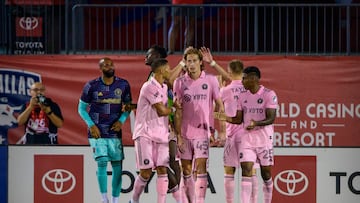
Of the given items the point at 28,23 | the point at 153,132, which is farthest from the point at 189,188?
the point at 28,23

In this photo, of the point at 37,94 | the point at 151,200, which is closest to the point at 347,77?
the point at 151,200

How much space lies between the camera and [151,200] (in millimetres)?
18453

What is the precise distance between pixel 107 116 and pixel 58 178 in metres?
2.20

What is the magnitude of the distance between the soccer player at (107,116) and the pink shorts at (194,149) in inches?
37.8

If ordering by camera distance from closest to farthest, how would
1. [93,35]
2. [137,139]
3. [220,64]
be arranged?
[137,139]
[220,64]
[93,35]

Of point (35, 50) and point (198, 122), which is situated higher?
point (35, 50)

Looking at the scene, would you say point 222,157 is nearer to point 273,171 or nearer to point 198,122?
point 273,171

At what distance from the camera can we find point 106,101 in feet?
54.9

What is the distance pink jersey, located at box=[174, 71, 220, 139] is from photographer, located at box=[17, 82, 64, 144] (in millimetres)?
2694

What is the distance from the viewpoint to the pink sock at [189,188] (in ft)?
53.7

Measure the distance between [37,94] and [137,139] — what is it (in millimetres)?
2705

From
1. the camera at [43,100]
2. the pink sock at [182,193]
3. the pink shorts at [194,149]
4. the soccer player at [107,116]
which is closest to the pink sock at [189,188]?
the pink sock at [182,193]

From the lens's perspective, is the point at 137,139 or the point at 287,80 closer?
the point at 137,139

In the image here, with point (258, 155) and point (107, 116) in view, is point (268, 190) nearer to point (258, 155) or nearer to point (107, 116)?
point (258, 155)
